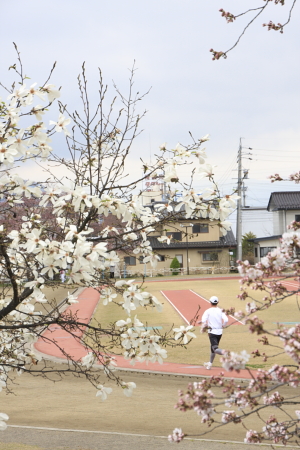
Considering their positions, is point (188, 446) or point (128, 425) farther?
point (128, 425)

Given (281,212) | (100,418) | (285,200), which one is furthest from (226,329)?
(285,200)

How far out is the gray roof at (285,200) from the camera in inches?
2495

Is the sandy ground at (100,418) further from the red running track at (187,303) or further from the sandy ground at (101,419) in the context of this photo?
the red running track at (187,303)

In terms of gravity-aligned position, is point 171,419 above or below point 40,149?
below

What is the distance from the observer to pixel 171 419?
31.4 feet

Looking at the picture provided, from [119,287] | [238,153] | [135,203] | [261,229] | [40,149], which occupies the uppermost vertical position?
[238,153]

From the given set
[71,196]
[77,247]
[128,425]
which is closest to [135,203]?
[71,196]

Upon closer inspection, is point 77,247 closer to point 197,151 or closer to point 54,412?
point 197,151

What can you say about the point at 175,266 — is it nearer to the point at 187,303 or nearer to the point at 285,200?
the point at 285,200

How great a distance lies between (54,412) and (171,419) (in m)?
2.23

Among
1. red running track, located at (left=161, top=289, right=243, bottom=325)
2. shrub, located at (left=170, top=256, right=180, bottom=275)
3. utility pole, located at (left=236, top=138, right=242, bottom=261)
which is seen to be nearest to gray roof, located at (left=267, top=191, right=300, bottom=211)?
utility pole, located at (left=236, top=138, right=242, bottom=261)

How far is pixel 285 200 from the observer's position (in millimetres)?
64625

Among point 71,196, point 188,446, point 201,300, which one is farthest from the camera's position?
point 201,300

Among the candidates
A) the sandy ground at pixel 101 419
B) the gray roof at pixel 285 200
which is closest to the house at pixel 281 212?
the gray roof at pixel 285 200
